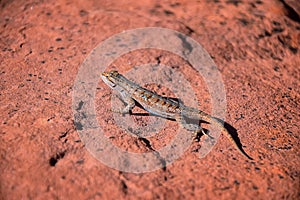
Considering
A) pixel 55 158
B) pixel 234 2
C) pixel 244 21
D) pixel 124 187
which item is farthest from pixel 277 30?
pixel 55 158

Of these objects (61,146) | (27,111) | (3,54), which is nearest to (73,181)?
(61,146)

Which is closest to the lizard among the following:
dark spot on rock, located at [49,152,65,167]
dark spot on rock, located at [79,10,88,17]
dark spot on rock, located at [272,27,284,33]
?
dark spot on rock, located at [49,152,65,167]

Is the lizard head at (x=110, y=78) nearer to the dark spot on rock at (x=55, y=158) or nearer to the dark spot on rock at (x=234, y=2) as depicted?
the dark spot on rock at (x=55, y=158)

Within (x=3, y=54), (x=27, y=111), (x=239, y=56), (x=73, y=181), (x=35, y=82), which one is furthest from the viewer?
(x=239, y=56)

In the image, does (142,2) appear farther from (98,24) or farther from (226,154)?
(226,154)

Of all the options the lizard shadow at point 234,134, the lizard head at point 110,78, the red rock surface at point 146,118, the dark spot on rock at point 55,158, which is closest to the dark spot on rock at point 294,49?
the red rock surface at point 146,118

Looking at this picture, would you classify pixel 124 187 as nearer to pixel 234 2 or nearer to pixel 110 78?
pixel 110 78
